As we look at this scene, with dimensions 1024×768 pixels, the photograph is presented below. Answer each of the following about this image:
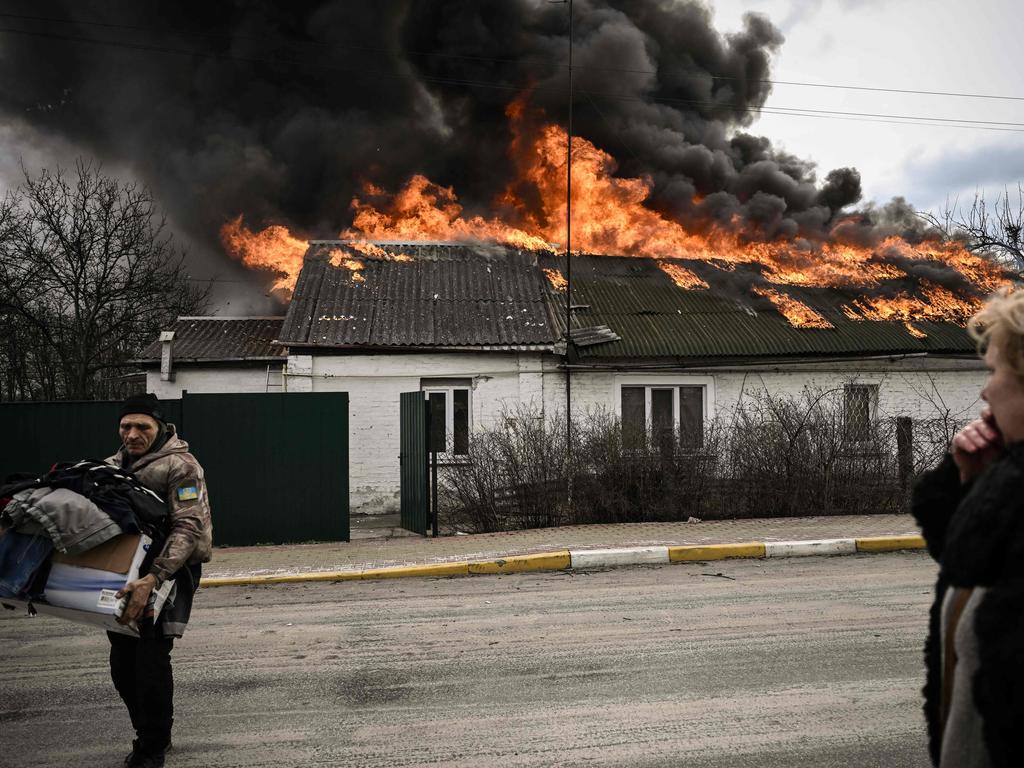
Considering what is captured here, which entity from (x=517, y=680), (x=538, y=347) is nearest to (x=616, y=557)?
(x=517, y=680)

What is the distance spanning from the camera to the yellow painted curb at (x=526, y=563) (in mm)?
9109

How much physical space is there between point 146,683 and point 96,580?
1.82ft

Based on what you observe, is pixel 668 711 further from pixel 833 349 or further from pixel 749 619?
pixel 833 349

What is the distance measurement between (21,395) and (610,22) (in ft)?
77.6

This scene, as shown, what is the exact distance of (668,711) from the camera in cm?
445

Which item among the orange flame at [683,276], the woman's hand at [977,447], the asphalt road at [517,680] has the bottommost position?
the asphalt road at [517,680]

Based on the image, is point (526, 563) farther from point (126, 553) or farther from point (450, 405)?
point (450, 405)

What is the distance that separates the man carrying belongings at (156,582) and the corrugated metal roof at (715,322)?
1262 centimetres

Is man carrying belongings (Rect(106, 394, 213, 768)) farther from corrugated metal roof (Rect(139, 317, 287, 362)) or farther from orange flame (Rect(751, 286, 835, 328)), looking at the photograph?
orange flame (Rect(751, 286, 835, 328))

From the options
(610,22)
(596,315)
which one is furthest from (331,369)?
(610,22)

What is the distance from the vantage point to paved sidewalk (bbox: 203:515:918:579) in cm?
948

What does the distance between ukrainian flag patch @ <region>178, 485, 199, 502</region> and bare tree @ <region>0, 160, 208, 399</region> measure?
2103cm

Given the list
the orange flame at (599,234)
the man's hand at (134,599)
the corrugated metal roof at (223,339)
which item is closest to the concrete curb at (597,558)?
the man's hand at (134,599)

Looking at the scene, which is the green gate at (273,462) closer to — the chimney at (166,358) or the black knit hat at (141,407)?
the chimney at (166,358)
